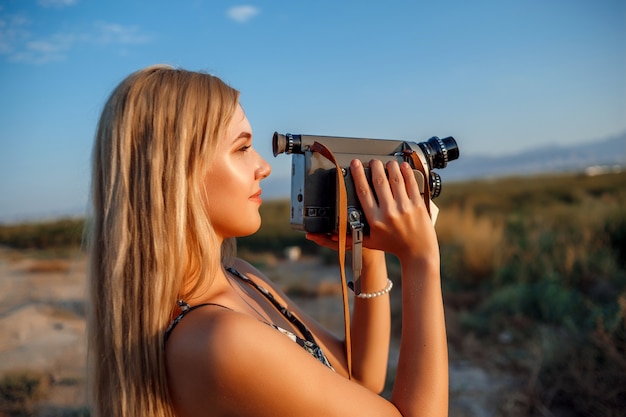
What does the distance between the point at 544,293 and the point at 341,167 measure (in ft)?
15.3

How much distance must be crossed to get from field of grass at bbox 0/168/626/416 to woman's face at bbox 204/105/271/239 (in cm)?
87

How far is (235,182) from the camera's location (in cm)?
145

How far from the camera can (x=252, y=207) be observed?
150 cm

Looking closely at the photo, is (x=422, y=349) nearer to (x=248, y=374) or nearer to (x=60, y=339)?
(x=248, y=374)

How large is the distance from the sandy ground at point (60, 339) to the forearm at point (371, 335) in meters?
0.88

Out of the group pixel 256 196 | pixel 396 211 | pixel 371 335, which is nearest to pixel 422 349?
pixel 396 211

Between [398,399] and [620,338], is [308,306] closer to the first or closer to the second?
[620,338]

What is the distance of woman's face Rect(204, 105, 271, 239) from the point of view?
4.69 feet

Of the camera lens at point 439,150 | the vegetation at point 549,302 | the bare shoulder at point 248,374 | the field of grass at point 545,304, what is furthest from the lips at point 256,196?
the vegetation at point 549,302

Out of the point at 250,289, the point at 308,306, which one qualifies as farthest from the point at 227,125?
the point at 308,306

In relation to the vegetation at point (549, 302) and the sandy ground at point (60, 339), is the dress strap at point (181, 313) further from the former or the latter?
the vegetation at point (549, 302)

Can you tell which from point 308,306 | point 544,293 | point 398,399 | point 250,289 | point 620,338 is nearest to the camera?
point 398,399

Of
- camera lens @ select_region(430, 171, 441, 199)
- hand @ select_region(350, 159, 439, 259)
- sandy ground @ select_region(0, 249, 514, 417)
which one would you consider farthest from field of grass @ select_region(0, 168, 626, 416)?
camera lens @ select_region(430, 171, 441, 199)

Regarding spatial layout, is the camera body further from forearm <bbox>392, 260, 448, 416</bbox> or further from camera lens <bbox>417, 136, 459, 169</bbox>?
forearm <bbox>392, 260, 448, 416</bbox>
